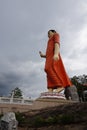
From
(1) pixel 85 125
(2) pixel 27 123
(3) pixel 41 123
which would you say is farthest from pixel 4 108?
(1) pixel 85 125

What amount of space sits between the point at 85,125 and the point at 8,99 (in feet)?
34.4

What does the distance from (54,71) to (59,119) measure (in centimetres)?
979

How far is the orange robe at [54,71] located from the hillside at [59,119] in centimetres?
625

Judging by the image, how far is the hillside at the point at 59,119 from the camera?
1462cm

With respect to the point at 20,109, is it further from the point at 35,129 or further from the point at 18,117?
the point at 35,129

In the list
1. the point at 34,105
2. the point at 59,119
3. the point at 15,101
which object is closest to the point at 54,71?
the point at 34,105

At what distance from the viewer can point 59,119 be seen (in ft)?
50.3

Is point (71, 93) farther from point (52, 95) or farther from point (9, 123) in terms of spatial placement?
point (9, 123)

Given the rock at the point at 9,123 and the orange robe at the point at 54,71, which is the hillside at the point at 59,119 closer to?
the rock at the point at 9,123

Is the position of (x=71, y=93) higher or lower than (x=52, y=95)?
higher

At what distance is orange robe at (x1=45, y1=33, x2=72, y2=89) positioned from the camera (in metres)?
24.8

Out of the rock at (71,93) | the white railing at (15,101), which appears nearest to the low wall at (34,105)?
the white railing at (15,101)

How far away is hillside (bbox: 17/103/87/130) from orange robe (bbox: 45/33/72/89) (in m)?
6.25

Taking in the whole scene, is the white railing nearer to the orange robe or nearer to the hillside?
the orange robe
